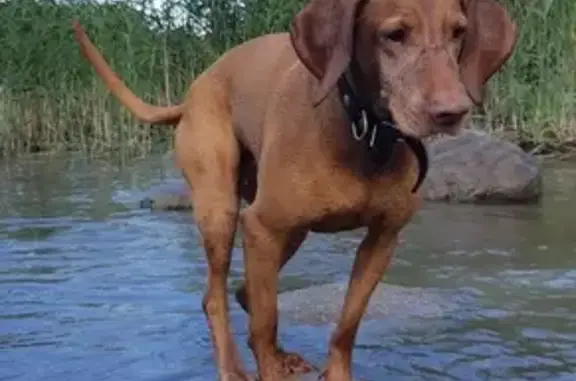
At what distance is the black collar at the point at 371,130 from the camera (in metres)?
4.12

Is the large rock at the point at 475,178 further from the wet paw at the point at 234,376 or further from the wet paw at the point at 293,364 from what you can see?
the wet paw at the point at 234,376

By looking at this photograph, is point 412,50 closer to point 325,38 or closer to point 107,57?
point 325,38

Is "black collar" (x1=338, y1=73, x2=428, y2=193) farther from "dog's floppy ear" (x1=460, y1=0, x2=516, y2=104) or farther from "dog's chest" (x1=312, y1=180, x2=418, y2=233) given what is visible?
"dog's floppy ear" (x1=460, y1=0, x2=516, y2=104)

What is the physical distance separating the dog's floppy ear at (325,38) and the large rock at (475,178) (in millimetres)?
5446

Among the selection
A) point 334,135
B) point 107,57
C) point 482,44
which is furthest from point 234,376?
point 107,57

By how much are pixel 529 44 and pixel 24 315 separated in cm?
741

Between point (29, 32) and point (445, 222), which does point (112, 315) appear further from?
point (29, 32)

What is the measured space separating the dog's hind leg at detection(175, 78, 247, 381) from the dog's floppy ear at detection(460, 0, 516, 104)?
126cm

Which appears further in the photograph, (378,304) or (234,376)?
(378,304)

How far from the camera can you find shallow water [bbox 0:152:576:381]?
16.5 ft

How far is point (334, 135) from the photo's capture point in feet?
13.8

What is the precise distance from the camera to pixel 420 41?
3820mm

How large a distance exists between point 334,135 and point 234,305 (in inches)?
80.6

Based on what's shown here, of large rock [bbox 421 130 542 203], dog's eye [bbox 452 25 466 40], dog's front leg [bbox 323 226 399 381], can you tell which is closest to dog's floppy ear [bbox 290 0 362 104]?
dog's eye [bbox 452 25 466 40]
